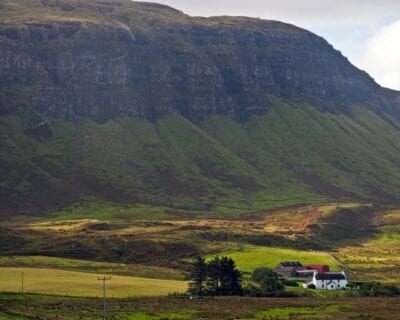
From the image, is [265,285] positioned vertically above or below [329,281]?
below

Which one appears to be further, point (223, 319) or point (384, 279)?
point (384, 279)

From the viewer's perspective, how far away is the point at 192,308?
132 m

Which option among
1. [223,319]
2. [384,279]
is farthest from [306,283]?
[223,319]

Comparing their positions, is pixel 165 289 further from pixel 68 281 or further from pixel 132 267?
pixel 132 267

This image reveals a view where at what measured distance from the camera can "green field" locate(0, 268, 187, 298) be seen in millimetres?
141875

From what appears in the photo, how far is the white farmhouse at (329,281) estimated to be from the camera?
169 metres

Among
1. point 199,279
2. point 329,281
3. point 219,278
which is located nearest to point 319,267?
point 329,281

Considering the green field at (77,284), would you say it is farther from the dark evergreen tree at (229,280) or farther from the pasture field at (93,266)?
the pasture field at (93,266)

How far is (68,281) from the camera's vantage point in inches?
5945

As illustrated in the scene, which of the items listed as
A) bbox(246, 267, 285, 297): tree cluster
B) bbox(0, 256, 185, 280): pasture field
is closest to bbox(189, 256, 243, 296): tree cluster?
bbox(246, 267, 285, 297): tree cluster

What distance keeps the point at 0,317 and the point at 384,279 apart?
9427 centimetres

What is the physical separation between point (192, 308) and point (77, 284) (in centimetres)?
2556

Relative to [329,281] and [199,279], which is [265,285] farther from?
[329,281]

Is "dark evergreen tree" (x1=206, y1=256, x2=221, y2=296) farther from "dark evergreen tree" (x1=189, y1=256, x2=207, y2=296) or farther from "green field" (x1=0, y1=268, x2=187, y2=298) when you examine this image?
"green field" (x1=0, y1=268, x2=187, y2=298)
